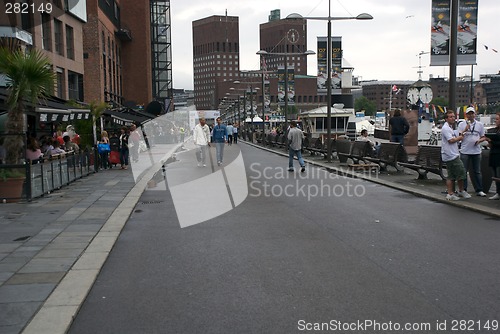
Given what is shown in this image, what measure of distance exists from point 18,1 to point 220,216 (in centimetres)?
2342

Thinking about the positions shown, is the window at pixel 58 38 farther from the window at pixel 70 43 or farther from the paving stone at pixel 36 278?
the paving stone at pixel 36 278

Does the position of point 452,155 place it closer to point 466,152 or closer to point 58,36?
point 466,152

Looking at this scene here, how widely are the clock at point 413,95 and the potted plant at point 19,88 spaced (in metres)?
23.4

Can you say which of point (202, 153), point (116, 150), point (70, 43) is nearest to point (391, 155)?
point (202, 153)

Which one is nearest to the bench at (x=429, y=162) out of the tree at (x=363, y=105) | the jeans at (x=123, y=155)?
the jeans at (x=123, y=155)

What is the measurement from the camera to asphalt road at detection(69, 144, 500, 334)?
4570 mm

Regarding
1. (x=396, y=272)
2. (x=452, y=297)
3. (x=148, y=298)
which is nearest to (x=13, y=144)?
(x=148, y=298)

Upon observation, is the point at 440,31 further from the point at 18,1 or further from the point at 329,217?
the point at 18,1

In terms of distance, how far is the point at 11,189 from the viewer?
38.4 feet

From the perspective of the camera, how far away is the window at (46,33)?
3332 cm

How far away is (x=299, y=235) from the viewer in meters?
8.15

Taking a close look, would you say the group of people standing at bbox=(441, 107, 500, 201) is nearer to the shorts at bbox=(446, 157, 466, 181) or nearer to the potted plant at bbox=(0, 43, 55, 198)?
the shorts at bbox=(446, 157, 466, 181)

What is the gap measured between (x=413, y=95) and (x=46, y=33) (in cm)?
2254

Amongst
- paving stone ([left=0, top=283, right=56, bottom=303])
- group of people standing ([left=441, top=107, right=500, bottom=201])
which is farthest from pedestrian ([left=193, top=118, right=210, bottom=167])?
paving stone ([left=0, top=283, right=56, bottom=303])
